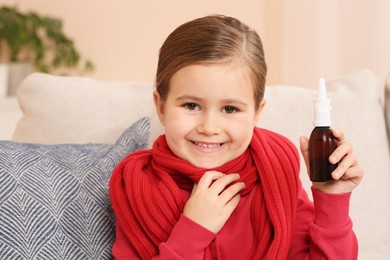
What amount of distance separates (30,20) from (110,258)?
83.1 inches

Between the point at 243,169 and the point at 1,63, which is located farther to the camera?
the point at 1,63

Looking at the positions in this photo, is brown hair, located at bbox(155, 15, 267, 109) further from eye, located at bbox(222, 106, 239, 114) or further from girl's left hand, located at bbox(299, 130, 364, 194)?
girl's left hand, located at bbox(299, 130, 364, 194)

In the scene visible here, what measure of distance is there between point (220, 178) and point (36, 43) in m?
2.24

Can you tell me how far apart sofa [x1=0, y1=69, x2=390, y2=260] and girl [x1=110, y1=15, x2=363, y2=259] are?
0.28ft

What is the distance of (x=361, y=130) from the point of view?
167cm

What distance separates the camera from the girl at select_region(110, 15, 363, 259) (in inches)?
49.4

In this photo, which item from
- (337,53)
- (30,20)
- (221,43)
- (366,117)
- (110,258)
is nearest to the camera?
(221,43)

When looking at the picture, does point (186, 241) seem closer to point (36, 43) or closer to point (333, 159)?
point (333, 159)

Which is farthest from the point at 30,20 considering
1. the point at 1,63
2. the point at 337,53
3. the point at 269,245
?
the point at 269,245

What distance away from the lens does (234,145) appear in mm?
1301

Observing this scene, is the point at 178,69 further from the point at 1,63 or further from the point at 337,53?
the point at 1,63

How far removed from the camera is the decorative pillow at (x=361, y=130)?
5.33 feet

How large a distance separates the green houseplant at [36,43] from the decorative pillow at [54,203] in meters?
1.86

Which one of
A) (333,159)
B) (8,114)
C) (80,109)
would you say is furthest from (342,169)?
(8,114)
